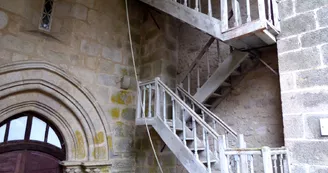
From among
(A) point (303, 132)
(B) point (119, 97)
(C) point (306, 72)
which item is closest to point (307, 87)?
(C) point (306, 72)

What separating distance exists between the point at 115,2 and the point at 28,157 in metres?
2.65

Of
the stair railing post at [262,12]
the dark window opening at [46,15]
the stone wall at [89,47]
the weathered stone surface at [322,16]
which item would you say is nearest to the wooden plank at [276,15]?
the stair railing post at [262,12]

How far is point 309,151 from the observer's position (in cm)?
207

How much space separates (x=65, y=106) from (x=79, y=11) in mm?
1409

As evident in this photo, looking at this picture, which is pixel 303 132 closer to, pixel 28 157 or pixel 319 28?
pixel 319 28

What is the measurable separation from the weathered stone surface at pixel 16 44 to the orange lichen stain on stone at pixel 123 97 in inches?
51.5

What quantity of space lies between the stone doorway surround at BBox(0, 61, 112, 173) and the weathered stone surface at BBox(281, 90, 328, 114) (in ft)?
7.82

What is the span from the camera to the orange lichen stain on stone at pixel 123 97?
3.72 meters

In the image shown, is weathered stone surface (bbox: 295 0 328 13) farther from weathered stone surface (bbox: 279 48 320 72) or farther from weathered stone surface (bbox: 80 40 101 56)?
weathered stone surface (bbox: 80 40 101 56)

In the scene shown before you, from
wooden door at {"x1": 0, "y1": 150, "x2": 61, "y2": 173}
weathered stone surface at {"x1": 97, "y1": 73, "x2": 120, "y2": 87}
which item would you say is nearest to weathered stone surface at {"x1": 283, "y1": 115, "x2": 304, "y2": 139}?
weathered stone surface at {"x1": 97, "y1": 73, "x2": 120, "y2": 87}

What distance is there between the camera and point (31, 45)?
301 cm

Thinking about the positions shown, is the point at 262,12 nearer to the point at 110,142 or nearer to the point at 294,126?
the point at 294,126

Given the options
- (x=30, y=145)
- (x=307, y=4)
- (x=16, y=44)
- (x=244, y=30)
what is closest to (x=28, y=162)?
(x=30, y=145)

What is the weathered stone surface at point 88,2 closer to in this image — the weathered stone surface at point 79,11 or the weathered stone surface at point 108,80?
the weathered stone surface at point 79,11
